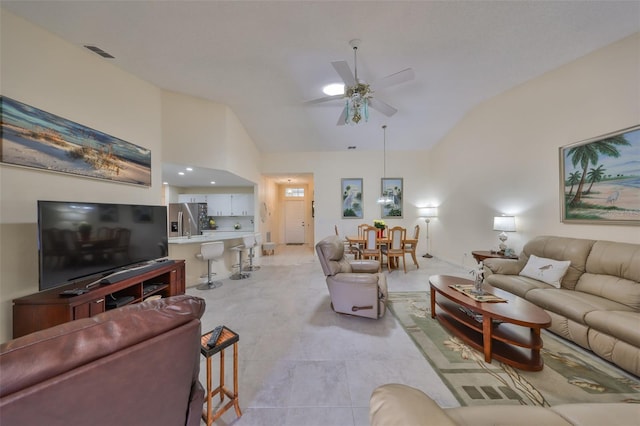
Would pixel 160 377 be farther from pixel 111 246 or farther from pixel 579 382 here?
pixel 579 382

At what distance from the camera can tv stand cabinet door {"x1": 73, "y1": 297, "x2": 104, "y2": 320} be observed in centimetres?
189

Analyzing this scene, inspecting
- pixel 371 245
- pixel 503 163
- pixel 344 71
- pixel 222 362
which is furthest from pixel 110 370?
pixel 503 163

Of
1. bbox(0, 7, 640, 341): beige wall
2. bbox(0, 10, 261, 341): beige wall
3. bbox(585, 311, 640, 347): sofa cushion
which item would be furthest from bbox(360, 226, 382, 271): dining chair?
bbox(0, 10, 261, 341): beige wall

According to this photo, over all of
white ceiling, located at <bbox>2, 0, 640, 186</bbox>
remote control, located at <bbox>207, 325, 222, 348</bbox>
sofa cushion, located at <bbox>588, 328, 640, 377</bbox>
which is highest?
white ceiling, located at <bbox>2, 0, 640, 186</bbox>

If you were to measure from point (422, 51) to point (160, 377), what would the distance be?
13.3 ft

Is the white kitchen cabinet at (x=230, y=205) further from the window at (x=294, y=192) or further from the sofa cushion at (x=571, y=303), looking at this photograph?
the sofa cushion at (x=571, y=303)

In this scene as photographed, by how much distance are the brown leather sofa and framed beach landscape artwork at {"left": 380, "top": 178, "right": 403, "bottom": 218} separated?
20.5 feet

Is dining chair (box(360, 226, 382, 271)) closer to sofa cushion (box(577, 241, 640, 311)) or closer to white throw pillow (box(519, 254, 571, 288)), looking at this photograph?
white throw pillow (box(519, 254, 571, 288))

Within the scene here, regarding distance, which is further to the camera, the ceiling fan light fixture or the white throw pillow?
the ceiling fan light fixture

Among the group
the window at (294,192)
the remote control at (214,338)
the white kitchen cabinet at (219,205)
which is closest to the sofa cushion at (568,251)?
the remote control at (214,338)

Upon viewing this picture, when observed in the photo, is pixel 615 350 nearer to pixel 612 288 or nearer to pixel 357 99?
pixel 612 288

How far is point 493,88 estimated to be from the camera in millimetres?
3867

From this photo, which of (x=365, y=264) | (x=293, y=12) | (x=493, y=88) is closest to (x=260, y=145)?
(x=293, y=12)

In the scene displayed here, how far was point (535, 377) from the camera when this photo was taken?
5.85 ft
